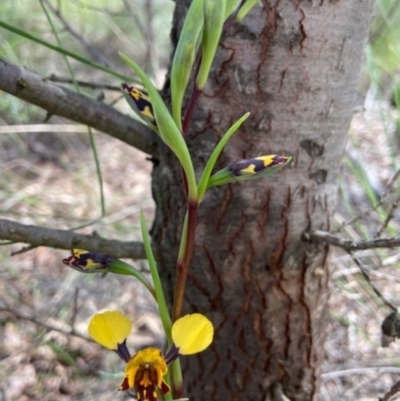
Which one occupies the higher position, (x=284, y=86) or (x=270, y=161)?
(x=284, y=86)

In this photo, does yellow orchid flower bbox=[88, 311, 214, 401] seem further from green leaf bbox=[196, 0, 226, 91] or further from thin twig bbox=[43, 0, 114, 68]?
thin twig bbox=[43, 0, 114, 68]

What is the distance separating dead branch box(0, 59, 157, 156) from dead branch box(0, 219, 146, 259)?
0.16 meters

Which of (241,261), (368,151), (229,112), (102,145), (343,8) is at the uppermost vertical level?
(102,145)

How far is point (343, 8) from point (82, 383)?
1159 mm

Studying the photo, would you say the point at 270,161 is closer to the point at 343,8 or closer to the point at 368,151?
the point at 343,8

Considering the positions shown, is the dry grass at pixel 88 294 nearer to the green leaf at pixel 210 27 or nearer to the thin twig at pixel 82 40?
the thin twig at pixel 82 40

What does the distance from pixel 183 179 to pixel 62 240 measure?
372mm

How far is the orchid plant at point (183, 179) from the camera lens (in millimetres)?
378

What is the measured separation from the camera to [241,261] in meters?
0.75

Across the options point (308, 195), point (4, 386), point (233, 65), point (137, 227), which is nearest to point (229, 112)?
point (233, 65)

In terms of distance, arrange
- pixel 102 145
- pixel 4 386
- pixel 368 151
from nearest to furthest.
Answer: pixel 4 386 → pixel 368 151 → pixel 102 145

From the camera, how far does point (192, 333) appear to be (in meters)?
0.42

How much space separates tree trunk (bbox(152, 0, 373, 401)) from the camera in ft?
2.19

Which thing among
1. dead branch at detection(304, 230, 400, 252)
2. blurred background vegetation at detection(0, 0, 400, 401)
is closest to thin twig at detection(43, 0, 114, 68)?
blurred background vegetation at detection(0, 0, 400, 401)
